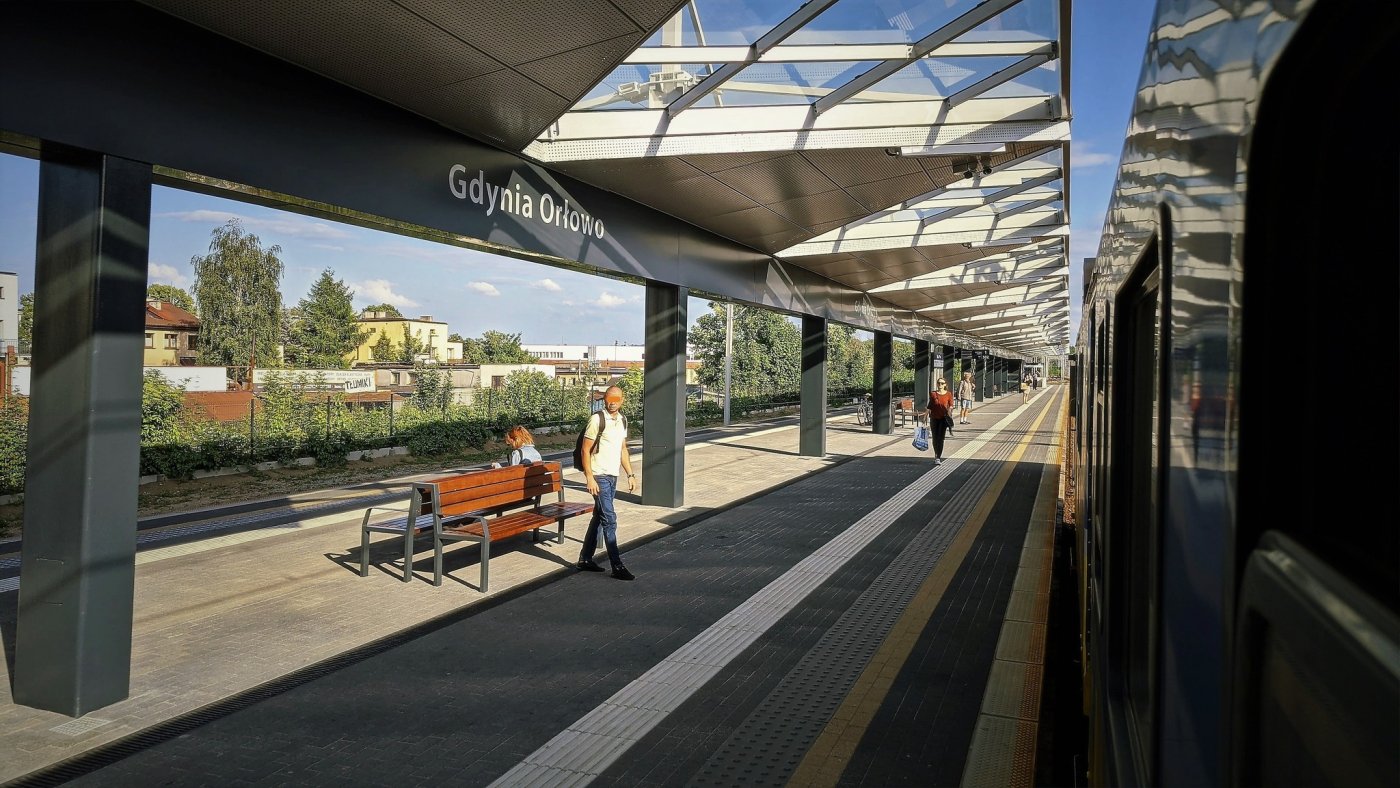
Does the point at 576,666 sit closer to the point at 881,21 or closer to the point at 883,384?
the point at 881,21

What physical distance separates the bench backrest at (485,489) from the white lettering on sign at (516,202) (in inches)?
92.2

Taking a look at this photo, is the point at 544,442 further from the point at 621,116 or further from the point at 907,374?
the point at 907,374

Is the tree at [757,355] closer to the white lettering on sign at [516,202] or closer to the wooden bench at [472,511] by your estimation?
the white lettering on sign at [516,202]

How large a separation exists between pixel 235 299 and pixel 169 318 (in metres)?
14.7

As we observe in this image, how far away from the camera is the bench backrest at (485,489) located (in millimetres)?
7125

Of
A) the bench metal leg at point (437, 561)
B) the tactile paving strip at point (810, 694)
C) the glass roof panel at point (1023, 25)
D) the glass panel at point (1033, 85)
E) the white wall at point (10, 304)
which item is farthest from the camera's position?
the white wall at point (10, 304)

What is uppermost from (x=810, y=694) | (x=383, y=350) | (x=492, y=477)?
(x=383, y=350)

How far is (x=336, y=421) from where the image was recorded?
16750 millimetres

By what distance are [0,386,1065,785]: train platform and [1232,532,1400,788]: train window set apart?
3.43 m

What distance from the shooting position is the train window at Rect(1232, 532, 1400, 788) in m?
0.51

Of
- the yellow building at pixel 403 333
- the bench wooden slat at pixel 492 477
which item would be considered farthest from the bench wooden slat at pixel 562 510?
the yellow building at pixel 403 333

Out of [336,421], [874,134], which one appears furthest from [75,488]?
[336,421]

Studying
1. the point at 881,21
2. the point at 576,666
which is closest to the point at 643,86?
the point at 881,21

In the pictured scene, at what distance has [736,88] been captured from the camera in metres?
7.50
